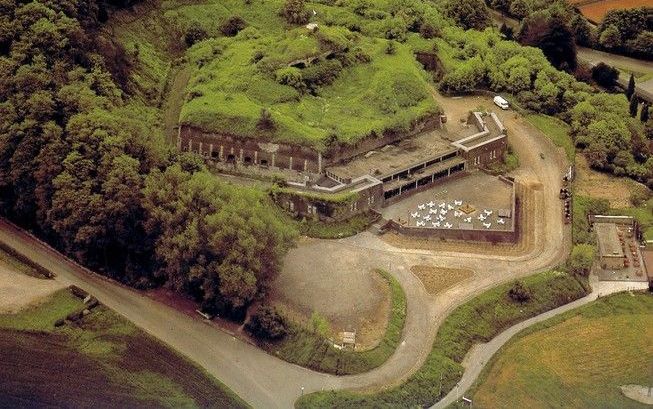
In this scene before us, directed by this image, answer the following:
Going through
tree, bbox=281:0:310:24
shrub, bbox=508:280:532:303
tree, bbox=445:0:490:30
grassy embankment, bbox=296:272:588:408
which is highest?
tree, bbox=281:0:310:24

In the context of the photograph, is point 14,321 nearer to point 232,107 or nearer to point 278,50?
point 232,107

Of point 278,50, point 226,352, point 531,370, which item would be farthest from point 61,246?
point 531,370

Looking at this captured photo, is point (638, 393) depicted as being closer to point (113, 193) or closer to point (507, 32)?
point (113, 193)

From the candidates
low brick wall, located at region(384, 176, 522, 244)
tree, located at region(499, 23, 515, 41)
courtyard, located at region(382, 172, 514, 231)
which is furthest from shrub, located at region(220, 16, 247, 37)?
low brick wall, located at region(384, 176, 522, 244)

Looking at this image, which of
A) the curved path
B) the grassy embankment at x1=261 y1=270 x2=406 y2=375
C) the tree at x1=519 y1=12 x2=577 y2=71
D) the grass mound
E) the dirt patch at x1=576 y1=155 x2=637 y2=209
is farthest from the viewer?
the tree at x1=519 y1=12 x2=577 y2=71

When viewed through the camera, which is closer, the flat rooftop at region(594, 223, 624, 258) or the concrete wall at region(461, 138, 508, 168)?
the flat rooftop at region(594, 223, 624, 258)

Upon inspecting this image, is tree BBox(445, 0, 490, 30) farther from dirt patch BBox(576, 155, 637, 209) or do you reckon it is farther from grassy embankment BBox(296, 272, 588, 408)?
grassy embankment BBox(296, 272, 588, 408)

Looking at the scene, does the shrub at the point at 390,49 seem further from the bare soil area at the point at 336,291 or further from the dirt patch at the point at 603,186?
the bare soil area at the point at 336,291
